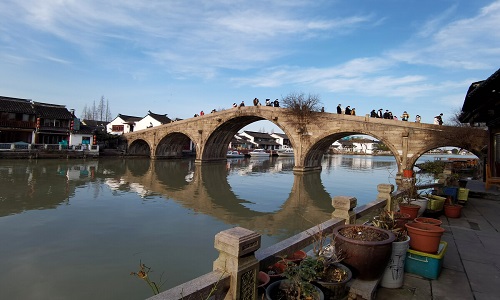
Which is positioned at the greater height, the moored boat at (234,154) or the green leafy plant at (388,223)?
the moored boat at (234,154)

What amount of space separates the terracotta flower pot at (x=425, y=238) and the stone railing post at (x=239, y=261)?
7.34ft

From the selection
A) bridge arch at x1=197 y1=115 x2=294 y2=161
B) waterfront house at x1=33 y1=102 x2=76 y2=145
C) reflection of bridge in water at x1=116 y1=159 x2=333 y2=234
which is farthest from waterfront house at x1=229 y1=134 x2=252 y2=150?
reflection of bridge in water at x1=116 y1=159 x2=333 y2=234

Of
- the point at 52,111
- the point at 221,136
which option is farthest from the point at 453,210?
the point at 52,111

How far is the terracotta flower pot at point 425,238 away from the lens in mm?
3732

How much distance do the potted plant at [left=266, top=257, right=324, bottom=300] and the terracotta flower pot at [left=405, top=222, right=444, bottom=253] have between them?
1.66 m

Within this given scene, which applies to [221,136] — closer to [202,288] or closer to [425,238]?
[425,238]

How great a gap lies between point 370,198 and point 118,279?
12478 mm

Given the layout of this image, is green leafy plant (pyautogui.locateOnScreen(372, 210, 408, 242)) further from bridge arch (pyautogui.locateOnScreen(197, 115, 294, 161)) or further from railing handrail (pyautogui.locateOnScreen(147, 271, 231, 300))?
bridge arch (pyautogui.locateOnScreen(197, 115, 294, 161))

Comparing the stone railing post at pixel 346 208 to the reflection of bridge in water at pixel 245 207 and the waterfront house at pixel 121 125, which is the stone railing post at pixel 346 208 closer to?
the reflection of bridge in water at pixel 245 207

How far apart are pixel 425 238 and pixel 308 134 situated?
77.3ft

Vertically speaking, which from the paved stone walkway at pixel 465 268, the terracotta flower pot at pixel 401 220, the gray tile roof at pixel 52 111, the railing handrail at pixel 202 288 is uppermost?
the gray tile roof at pixel 52 111

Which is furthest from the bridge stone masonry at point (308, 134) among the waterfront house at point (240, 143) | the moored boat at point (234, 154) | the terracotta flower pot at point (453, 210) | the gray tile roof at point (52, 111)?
the waterfront house at point (240, 143)

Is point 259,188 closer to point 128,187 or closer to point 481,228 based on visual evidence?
point 128,187

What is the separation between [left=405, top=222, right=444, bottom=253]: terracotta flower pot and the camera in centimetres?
373
